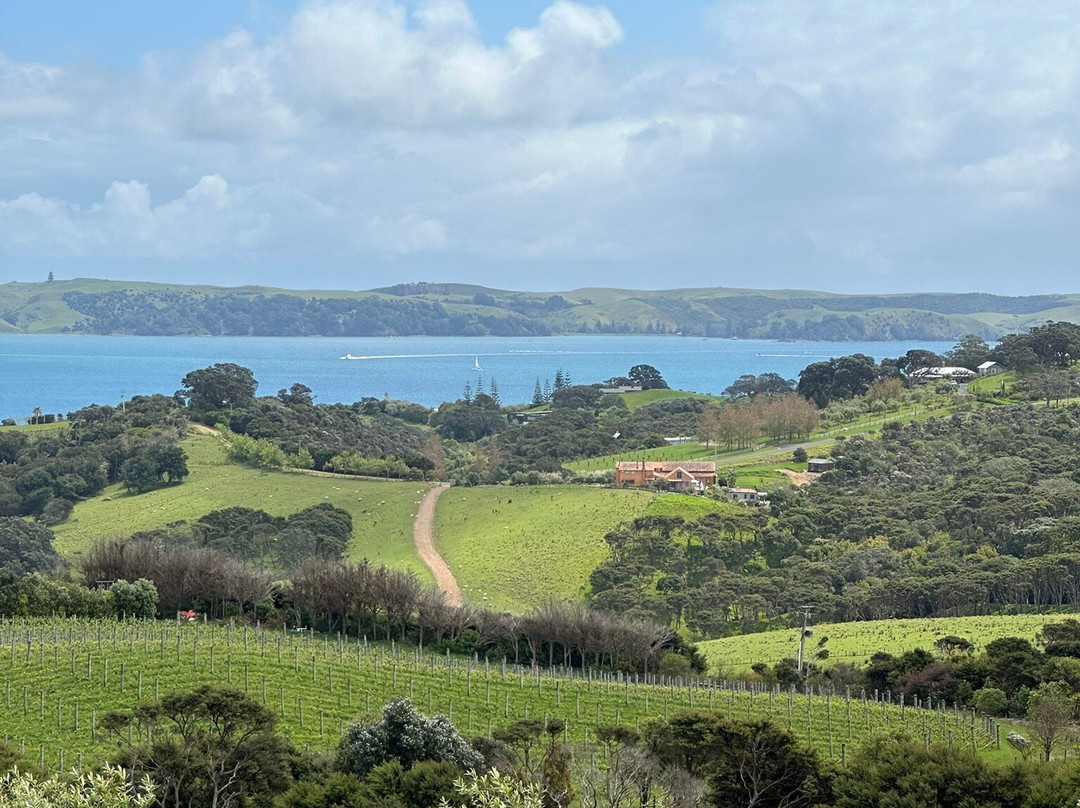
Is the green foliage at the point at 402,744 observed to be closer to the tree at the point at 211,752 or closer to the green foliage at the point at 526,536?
the tree at the point at 211,752

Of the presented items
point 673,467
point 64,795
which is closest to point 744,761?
point 64,795

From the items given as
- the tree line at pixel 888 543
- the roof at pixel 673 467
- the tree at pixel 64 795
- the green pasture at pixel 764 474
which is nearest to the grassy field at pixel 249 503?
the roof at pixel 673 467

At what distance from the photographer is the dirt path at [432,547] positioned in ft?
224

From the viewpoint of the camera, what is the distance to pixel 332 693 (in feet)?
120

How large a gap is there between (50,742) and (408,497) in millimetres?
62968

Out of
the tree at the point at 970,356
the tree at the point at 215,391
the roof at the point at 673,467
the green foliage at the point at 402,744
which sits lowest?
the roof at the point at 673,467

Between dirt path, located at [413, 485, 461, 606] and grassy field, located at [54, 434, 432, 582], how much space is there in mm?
627

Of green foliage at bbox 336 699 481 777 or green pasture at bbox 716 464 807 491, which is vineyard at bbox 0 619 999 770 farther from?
green pasture at bbox 716 464 807 491

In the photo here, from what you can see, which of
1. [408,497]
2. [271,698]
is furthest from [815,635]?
[408,497]

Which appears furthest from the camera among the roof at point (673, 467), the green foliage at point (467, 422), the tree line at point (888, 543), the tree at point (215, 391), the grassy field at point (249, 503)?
the green foliage at point (467, 422)

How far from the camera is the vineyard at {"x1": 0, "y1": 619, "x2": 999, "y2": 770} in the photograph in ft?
109

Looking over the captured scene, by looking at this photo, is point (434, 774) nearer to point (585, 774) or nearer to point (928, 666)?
point (585, 774)

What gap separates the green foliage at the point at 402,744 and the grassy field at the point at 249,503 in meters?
49.0

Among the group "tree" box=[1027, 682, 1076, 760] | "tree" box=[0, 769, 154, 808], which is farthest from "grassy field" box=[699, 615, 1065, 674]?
"tree" box=[0, 769, 154, 808]
